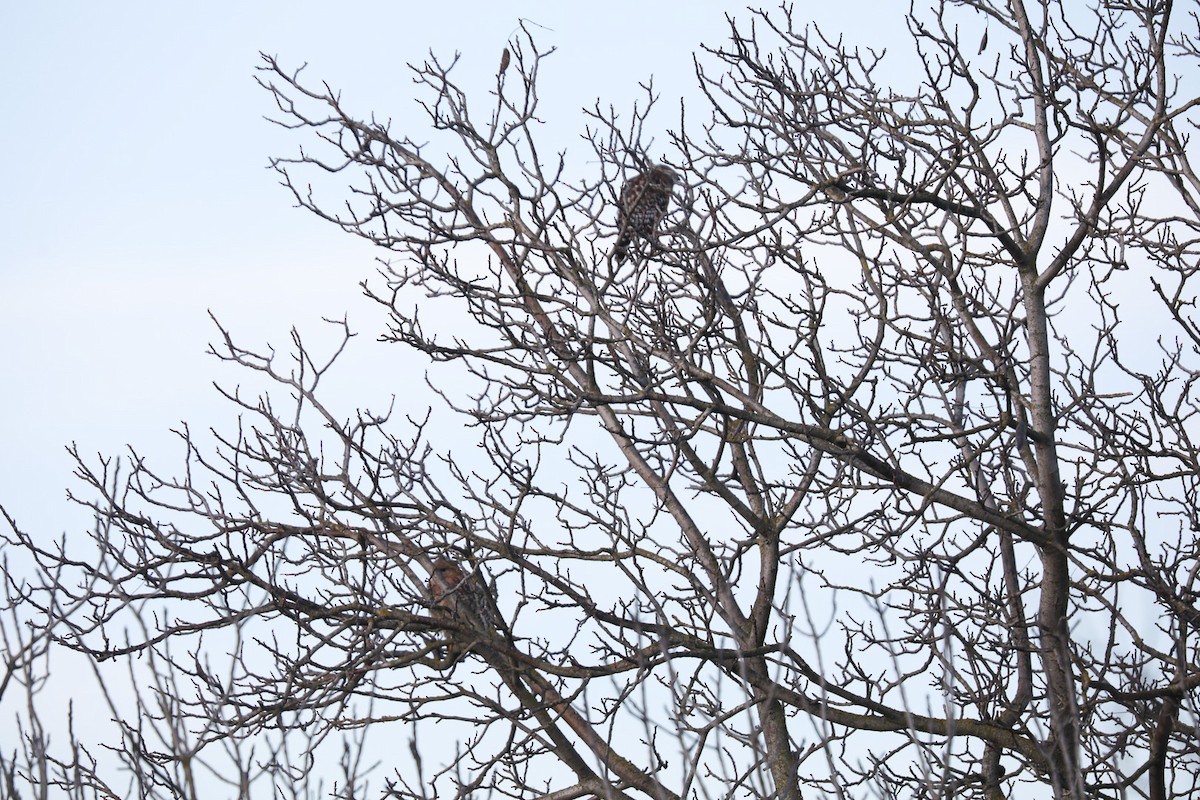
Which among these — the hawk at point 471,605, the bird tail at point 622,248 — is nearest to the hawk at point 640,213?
the bird tail at point 622,248

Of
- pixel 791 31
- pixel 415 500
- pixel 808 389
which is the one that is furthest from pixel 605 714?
pixel 791 31

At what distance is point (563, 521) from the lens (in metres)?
8.09

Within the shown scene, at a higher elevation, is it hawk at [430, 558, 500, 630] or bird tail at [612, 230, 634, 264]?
bird tail at [612, 230, 634, 264]

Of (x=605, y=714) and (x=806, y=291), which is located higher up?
(x=806, y=291)

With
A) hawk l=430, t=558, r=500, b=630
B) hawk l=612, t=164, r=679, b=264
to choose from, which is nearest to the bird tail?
hawk l=612, t=164, r=679, b=264

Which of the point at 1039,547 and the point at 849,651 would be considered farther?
the point at 849,651

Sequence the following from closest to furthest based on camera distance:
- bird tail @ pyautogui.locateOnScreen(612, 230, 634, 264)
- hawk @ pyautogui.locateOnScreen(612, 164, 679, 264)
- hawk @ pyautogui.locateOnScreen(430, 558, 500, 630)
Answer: hawk @ pyautogui.locateOnScreen(612, 164, 679, 264) < bird tail @ pyautogui.locateOnScreen(612, 230, 634, 264) < hawk @ pyautogui.locateOnScreen(430, 558, 500, 630)

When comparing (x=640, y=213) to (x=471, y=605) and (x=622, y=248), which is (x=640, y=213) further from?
(x=471, y=605)

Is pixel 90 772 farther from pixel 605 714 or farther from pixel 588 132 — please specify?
pixel 588 132

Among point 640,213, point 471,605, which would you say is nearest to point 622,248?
point 640,213

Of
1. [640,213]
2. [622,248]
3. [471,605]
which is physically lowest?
[471,605]

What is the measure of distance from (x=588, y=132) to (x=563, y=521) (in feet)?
7.88

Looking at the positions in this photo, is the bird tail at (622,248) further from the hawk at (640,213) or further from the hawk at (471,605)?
the hawk at (471,605)

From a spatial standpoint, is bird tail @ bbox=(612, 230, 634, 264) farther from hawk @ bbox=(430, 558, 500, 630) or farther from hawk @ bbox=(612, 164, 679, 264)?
hawk @ bbox=(430, 558, 500, 630)
